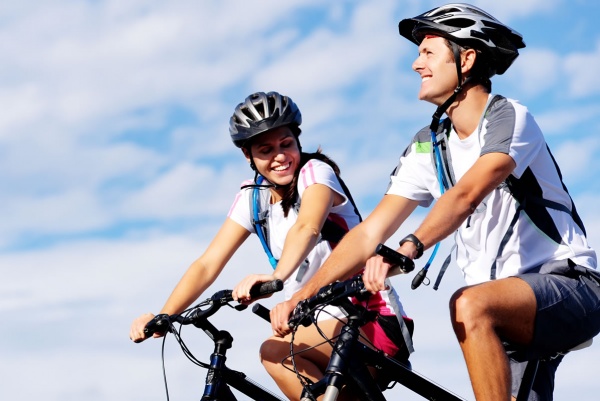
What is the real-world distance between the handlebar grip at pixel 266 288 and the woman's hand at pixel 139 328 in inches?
43.7

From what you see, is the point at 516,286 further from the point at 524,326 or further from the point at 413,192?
the point at 413,192

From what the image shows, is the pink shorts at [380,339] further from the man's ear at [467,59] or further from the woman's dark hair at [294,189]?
the man's ear at [467,59]

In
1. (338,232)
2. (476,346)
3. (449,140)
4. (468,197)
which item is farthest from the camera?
(338,232)

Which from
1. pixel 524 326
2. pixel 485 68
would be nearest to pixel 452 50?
pixel 485 68

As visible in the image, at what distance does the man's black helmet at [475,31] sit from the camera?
5.89 meters

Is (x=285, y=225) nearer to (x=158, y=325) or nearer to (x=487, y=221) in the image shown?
(x=158, y=325)

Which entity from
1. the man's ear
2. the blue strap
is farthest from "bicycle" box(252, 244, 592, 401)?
the man's ear

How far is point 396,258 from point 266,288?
3.04 ft

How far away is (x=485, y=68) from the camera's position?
19.3 feet

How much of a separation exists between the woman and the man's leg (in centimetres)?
111

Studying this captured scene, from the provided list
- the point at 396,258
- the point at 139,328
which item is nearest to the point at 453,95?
the point at 396,258

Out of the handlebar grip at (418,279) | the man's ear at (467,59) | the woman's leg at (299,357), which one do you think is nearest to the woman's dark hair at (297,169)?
the woman's leg at (299,357)

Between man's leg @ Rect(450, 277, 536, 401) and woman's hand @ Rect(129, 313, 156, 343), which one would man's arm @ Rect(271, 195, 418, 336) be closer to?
man's leg @ Rect(450, 277, 536, 401)

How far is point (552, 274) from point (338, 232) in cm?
159
